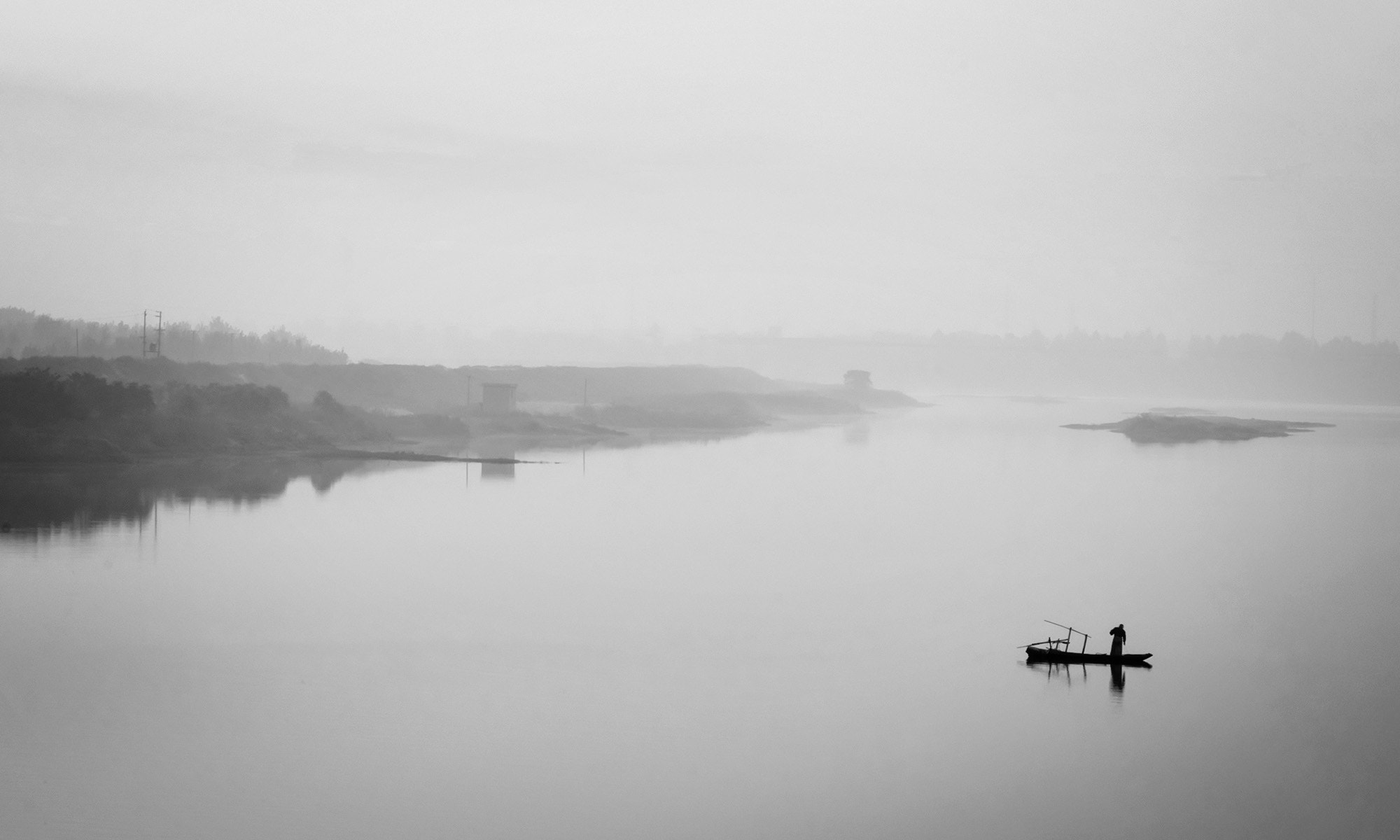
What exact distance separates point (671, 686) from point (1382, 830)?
20.4 ft

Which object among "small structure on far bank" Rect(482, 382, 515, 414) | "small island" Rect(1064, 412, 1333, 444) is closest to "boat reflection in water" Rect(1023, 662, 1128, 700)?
"small structure on far bank" Rect(482, 382, 515, 414)

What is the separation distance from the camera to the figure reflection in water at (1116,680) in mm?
11648

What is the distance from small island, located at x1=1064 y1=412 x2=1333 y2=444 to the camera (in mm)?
51250

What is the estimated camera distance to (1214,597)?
1698 centimetres

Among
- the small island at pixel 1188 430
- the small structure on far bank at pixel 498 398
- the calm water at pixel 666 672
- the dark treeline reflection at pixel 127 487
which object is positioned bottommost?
the calm water at pixel 666 672

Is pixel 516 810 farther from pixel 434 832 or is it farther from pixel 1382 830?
pixel 1382 830

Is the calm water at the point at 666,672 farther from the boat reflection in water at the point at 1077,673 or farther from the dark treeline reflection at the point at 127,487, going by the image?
the dark treeline reflection at the point at 127,487

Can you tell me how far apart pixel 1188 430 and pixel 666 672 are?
46.9 metres

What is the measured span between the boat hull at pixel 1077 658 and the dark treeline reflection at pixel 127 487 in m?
15.4

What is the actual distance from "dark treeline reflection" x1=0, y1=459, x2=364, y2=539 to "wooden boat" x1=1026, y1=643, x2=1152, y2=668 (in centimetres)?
1536

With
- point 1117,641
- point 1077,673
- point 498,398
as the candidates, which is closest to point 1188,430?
point 498,398

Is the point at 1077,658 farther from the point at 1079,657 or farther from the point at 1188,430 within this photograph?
the point at 1188,430

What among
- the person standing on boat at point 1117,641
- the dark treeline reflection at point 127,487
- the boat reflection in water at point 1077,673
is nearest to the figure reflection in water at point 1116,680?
the boat reflection in water at point 1077,673

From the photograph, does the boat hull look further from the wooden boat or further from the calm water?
the calm water
